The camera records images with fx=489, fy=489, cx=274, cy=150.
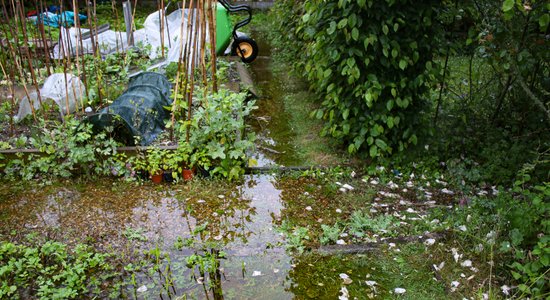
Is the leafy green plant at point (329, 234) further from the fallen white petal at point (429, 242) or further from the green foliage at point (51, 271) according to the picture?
the green foliage at point (51, 271)

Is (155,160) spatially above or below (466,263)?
above

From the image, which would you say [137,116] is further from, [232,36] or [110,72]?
[232,36]

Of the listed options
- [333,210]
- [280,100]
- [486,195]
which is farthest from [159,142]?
[486,195]

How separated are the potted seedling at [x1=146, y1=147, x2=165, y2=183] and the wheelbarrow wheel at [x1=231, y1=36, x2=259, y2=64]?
3.96 m

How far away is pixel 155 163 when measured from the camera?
15.0ft

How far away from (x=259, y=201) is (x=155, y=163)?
104 centimetres

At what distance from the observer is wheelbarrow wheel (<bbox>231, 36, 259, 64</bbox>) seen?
824cm

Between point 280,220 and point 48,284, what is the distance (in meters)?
1.81

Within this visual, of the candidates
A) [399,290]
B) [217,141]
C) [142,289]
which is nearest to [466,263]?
[399,290]

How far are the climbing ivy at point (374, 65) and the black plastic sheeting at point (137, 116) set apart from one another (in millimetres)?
1762

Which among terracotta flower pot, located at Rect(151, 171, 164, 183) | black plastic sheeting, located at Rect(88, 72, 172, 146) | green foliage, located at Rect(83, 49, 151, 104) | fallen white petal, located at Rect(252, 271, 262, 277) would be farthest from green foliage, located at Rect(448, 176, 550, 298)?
green foliage, located at Rect(83, 49, 151, 104)

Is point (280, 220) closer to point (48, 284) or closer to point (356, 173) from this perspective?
point (356, 173)

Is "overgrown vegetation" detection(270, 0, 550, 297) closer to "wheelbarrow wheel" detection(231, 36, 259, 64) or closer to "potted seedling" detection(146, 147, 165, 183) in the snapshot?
"potted seedling" detection(146, 147, 165, 183)

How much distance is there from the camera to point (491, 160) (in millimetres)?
4637
